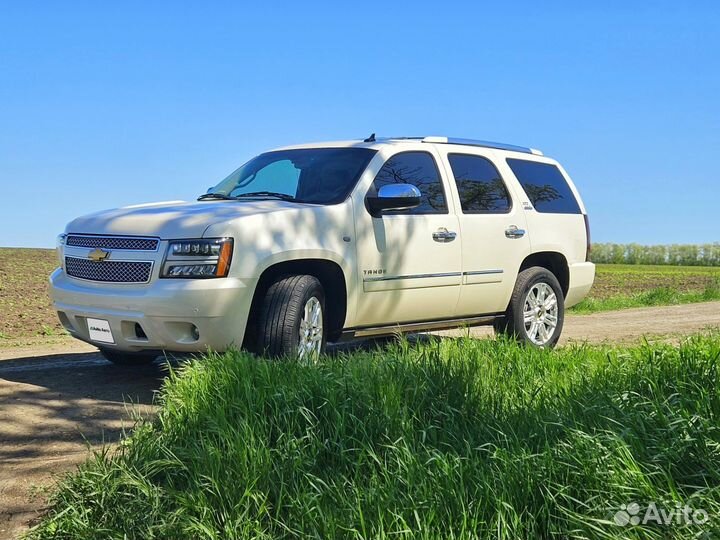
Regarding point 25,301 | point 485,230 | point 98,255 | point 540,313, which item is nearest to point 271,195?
point 98,255

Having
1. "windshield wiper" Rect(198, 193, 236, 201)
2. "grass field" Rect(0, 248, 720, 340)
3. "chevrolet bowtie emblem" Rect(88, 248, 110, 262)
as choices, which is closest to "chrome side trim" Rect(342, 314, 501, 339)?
"windshield wiper" Rect(198, 193, 236, 201)

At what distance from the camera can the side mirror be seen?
6.53 meters

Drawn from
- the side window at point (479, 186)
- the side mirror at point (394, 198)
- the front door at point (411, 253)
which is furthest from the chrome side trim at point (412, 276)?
the side window at point (479, 186)

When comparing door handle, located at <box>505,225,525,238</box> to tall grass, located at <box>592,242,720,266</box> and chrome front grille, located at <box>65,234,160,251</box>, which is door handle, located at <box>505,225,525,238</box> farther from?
tall grass, located at <box>592,242,720,266</box>

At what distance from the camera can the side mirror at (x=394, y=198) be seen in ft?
21.4

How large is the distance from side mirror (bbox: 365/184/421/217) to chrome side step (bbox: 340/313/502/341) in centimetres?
103

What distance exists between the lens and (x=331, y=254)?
20.5 ft

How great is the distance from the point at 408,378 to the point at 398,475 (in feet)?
4.29

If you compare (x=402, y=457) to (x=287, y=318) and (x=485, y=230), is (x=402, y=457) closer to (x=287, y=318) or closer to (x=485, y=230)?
(x=287, y=318)

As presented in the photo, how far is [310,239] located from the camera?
20.0 feet

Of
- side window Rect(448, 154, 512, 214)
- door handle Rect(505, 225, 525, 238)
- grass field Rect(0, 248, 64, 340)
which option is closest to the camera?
side window Rect(448, 154, 512, 214)

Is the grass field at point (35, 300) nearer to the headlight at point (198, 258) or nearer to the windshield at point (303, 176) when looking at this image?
the windshield at point (303, 176)

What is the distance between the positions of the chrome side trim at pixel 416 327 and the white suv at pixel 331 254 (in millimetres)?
20

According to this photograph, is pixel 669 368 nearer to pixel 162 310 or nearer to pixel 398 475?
pixel 398 475
